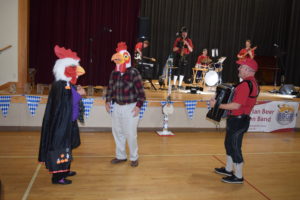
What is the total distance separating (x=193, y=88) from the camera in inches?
315

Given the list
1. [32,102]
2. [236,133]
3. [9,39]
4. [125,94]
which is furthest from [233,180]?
[9,39]

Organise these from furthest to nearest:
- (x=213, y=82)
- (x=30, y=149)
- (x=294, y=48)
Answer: (x=294, y=48) < (x=213, y=82) < (x=30, y=149)

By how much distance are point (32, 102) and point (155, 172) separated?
313cm

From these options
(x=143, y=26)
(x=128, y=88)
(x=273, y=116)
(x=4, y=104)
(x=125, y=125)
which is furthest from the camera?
(x=143, y=26)

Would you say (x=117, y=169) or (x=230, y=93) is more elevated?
(x=230, y=93)

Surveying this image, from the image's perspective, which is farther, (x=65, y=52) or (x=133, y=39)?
(x=133, y=39)

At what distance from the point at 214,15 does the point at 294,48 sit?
389cm

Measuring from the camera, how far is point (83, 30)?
388 inches

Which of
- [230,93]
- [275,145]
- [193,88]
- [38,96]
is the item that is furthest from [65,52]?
[193,88]

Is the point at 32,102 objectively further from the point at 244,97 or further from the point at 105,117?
the point at 244,97

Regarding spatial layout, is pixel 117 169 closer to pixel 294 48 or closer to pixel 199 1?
pixel 199 1

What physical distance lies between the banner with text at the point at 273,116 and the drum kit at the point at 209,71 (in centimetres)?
233

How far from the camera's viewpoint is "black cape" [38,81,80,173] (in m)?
3.41

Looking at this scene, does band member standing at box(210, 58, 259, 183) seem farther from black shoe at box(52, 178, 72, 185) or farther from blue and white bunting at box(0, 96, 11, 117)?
blue and white bunting at box(0, 96, 11, 117)
